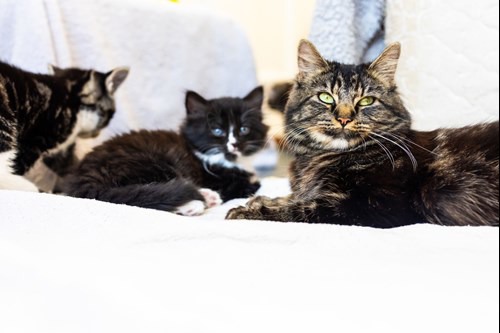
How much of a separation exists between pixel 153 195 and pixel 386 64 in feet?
1.37

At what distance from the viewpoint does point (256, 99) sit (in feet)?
3.05

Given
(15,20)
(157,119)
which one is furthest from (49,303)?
(157,119)

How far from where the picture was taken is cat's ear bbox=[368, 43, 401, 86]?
1.90 ft

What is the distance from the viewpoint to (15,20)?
68 cm

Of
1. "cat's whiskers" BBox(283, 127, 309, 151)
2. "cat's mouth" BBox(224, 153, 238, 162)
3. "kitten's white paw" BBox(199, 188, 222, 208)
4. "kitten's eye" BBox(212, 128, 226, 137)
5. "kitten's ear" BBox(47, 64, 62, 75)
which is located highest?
"kitten's ear" BBox(47, 64, 62, 75)

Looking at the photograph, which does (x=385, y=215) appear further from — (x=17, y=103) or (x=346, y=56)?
(x=17, y=103)

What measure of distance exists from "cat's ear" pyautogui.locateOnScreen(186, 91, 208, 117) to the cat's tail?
0.68 ft

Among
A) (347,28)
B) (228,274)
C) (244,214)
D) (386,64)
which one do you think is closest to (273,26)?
(347,28)

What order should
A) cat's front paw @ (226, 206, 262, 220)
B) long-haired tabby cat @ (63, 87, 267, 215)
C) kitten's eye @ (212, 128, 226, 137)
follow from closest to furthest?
cat's front paw @ (226, 206, 262, 220)
long-haired tabby cat @ (63, 87, 267, 215)
kitten's eye @ (212, 128, 226, 137)

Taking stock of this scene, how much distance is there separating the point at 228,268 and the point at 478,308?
339 mm

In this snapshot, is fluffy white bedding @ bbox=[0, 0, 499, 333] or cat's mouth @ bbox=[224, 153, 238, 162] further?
cat's mouth @ bbox=[224, 153, 238, 162]

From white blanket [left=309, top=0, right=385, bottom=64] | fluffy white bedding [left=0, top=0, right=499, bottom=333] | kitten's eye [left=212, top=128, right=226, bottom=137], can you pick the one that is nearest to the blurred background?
white blanket [left=309, top=0, right=385, bottom=64]

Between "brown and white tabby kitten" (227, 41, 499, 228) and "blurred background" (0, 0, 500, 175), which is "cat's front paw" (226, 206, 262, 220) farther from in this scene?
"blurred background" (0, 0, 500, 175)

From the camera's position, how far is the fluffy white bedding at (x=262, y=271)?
1.75 feet
